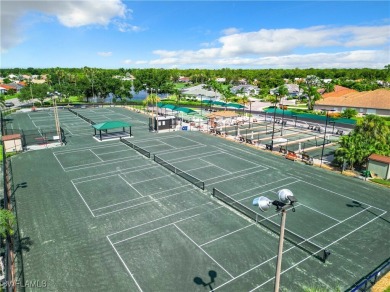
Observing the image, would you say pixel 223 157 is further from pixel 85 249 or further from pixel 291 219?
pixel 85 249

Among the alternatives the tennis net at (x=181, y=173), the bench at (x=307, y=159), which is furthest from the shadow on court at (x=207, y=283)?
the bench at (x=307, y=159)

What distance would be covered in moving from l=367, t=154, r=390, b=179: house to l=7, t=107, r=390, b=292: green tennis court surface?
2870 millimetres

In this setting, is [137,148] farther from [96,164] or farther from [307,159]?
[307,159]

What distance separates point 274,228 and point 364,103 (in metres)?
75.6

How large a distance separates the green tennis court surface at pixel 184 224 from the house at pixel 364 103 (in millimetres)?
54585

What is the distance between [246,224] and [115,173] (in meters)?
18.5

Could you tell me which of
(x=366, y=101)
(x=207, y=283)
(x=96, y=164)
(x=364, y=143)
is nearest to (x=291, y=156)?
(x=364, y=143)

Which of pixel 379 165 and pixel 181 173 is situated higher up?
pixel 379 165

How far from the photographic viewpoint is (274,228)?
73.4 ft

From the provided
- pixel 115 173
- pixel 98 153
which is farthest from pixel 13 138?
pixel 115 173

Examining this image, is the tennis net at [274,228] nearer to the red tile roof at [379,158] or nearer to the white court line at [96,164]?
the white court line at [96,164]

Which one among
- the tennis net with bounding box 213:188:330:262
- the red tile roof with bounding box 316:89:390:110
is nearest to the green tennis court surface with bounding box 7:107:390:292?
the tennis net with bounding box 213:188:330:262

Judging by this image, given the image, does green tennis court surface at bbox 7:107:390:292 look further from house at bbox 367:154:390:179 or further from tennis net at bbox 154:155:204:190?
house at bbox 367:154:390:179

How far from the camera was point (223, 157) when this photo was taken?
135 ft
